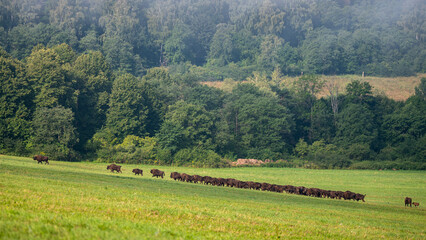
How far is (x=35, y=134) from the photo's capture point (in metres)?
79.2

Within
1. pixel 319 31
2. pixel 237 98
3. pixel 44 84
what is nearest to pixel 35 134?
pixel 44 84

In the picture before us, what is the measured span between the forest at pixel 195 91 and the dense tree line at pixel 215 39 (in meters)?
0.50

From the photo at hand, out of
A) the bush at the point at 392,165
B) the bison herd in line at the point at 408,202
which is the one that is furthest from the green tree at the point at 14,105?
the bush at the point at 392,165

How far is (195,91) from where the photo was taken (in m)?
116

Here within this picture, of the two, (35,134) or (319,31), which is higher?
(319,31)

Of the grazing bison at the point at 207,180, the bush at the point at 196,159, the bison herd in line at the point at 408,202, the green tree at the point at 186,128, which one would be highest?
the green tree at the point at 186,128

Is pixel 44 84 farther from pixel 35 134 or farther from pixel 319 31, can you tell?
pixel 319 31

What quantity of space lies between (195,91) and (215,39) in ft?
255

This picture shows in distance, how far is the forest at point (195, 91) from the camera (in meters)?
87.1

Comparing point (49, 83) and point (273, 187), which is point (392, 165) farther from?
point (49, 83)

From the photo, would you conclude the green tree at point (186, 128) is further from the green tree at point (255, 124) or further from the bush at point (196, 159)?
the green tree at point (255, 124)

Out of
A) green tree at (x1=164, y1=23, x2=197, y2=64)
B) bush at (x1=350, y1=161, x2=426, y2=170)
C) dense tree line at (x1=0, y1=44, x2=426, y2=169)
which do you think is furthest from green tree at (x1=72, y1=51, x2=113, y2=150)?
green tree at (x1=164, y1=23, x2=197, y2=64)

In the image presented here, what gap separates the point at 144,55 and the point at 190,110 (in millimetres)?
83240

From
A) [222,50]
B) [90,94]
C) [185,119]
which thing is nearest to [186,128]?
[185,119]
